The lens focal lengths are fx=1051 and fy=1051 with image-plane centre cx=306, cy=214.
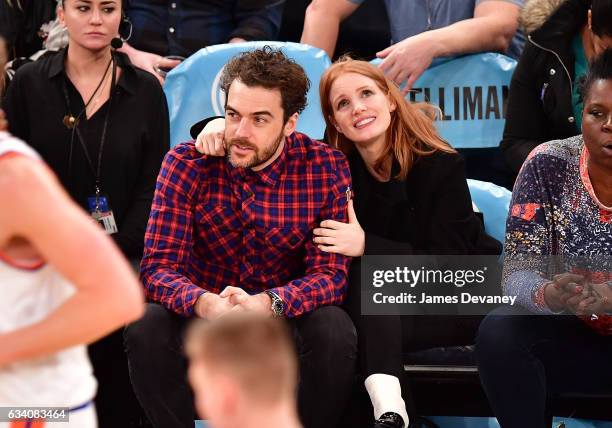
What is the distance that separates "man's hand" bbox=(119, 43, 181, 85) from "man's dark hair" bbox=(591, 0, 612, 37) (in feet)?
5.84

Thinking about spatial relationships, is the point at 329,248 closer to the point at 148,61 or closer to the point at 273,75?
the point at 273,75

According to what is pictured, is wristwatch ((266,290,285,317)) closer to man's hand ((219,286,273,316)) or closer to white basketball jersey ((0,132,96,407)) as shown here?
man's hand ((219,286,273,316))

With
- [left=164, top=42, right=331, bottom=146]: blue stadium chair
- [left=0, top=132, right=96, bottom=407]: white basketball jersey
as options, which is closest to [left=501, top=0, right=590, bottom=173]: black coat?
[left=164, top=42, right=331, bottom=146]: blue stadium chair

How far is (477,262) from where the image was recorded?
3.72m

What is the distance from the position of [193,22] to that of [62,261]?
10.6 feet

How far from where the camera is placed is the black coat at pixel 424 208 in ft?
12.1

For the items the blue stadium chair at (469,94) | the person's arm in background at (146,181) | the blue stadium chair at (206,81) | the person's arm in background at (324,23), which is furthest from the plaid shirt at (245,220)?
the person's arm in background at (324,23)

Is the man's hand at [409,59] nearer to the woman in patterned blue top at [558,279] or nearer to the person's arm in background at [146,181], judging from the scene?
the person's arm in background at [146,181]

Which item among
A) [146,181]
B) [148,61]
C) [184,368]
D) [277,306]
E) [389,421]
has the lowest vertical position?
[389,421]

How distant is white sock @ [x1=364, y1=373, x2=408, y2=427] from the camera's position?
10.3 feet

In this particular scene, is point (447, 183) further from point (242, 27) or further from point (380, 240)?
point (242, 27)

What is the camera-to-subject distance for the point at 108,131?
4062mm

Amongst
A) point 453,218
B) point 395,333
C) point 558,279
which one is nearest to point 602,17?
point 453,218

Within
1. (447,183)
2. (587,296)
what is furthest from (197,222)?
(587,296)
